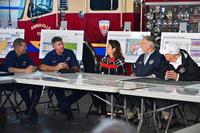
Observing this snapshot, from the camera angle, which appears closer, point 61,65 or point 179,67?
point 179,67

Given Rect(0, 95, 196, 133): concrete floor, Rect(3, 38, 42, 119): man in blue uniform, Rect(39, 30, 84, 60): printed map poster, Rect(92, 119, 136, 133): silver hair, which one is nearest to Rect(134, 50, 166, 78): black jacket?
Rect(0, 95, 196, 133): concrete floor

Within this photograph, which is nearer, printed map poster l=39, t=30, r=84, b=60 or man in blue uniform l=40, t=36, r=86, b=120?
man in blue uniform l=40, t=36, r=86, b=120

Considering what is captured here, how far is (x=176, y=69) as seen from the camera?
7152 mm

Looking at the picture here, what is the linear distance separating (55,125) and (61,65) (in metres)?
0.95

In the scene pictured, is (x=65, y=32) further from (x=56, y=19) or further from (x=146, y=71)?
(x=146, y=71)

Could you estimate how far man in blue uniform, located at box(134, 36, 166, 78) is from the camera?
25.2 feet

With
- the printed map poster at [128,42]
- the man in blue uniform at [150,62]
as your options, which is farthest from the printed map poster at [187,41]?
the man in blue uniform at [150,62]

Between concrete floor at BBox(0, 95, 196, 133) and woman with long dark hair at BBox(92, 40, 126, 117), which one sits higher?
woman with long dark hair at BBox(92, 40, 126, 117)

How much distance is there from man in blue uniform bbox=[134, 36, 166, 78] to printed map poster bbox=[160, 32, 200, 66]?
1.70 m

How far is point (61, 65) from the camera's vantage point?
8.46 metres

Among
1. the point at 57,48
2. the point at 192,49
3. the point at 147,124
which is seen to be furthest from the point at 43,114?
the point at 192,49

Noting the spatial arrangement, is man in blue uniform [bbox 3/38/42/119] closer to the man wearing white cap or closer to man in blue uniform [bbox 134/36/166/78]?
man in blue uniform [bbox 134/36/166/78]

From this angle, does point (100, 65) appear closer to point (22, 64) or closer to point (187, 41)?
point (22, 64)

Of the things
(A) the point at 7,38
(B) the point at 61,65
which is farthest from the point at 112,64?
(A) the point at 7,38
